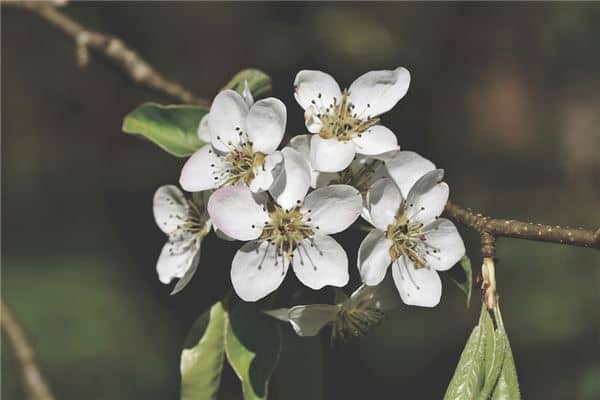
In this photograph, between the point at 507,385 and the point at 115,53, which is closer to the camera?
the point at 507,385

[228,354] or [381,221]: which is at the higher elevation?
[381,221]

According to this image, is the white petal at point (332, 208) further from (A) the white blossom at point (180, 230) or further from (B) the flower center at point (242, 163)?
(A) the white blossom at point (180, 230)

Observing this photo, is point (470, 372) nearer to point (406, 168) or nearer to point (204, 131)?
point (406, 168)

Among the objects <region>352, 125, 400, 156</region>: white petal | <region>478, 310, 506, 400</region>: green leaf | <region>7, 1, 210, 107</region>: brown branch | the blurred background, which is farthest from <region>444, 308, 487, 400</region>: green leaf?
the blurred background

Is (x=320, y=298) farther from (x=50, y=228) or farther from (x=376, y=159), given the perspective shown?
(x=50, y=228)

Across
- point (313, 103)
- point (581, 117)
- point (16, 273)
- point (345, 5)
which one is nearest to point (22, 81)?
point (16, 273)

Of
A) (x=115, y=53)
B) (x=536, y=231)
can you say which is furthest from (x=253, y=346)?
(x=115, y=53)
